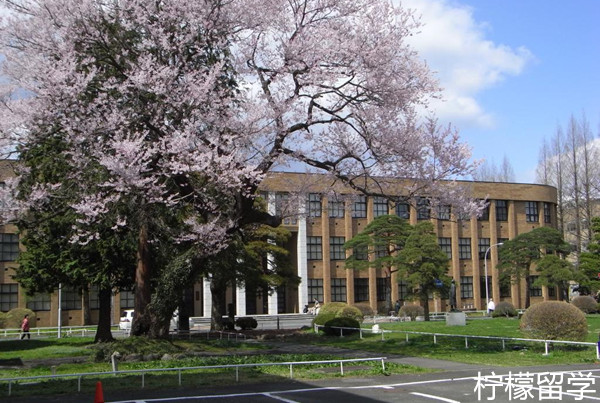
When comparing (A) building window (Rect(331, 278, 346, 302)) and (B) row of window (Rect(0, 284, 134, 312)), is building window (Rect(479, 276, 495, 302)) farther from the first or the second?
(B) row of window (Rect(0, 284, 134, 312))

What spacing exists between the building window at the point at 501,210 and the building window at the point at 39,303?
4583 cm

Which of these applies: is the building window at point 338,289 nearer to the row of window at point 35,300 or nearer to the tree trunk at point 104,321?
the row of window at point 35,300

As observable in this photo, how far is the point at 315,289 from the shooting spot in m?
60.8

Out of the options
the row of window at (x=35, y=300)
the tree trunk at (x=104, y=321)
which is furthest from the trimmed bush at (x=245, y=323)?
the row of window at (x=35, y=300)

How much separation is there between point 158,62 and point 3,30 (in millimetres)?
4860

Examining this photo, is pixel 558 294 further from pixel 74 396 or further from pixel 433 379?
pixel 74 396

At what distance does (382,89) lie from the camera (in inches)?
815

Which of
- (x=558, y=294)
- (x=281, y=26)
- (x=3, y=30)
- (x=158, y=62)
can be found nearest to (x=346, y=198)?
(x=281, y=26)

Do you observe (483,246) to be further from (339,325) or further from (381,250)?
(339,325)

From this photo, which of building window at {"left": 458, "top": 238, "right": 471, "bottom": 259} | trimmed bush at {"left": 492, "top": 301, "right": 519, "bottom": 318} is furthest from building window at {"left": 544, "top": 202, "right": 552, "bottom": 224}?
trimmed bush at {"left": 492, "top": 301, "right": 519, "bottom": 318}

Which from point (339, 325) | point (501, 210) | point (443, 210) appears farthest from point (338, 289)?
point (443, 210)

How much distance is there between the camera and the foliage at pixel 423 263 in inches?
1676

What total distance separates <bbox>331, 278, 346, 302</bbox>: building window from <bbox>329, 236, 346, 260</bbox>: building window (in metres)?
2.25

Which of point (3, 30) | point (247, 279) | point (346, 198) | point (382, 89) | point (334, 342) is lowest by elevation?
point (334, 342)
